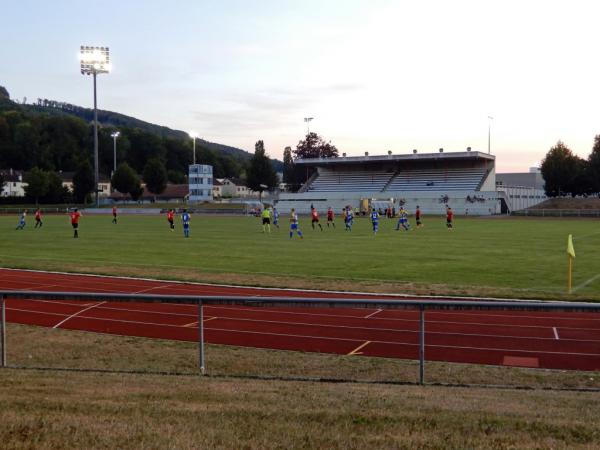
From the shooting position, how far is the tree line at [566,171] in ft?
271

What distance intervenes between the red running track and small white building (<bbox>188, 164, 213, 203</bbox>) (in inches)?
3835

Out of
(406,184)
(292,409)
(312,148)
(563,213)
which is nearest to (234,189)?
(312,148)

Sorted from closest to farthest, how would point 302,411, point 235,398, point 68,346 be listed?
point 302,411 < point 235,398 < point 68,346

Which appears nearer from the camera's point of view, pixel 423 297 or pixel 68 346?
pixel 68 346

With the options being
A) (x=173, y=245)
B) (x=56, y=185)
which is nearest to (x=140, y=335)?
(x=173, y=245)

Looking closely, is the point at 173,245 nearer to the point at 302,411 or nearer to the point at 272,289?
the point at 272,289

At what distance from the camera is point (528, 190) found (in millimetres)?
85625

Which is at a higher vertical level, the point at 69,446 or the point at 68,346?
the point at 69,446

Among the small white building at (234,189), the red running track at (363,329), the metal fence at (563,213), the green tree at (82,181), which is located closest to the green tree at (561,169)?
the metal fence at (563,213)

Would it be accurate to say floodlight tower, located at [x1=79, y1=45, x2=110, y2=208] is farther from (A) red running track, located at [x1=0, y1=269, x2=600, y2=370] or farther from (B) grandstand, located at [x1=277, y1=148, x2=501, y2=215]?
(A) red running track, located at [x1=0, y1=269, x2=600, y2=370]

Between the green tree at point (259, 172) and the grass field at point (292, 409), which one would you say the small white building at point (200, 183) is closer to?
the green tree at point (259, 172)

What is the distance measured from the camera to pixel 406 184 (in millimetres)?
85812

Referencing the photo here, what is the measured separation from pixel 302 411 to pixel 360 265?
15.9 metres

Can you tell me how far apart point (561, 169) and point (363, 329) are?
263 ft
